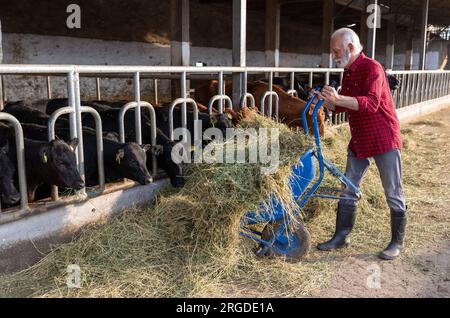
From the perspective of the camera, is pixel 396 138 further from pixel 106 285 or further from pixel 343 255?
pixel 106 285

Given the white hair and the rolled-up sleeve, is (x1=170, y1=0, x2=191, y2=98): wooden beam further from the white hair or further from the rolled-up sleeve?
the rolled-up sleeve

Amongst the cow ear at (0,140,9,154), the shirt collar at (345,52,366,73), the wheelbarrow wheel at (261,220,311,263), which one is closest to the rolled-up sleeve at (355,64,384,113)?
the shirt collar at (345,52,366,73)

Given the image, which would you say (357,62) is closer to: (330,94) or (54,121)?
(330,94)

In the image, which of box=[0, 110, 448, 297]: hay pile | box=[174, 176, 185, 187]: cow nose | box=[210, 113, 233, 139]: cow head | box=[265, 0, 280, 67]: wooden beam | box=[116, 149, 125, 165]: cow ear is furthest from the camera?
box=[265, 0, 280, 67]: wooden beam

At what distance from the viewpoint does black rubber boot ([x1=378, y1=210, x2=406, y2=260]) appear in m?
3.79

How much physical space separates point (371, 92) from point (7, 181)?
2914mm

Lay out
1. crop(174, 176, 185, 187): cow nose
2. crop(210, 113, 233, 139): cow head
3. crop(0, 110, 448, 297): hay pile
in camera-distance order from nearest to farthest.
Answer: crop(0, 110, 448, 297): hay pile
crop(174, 176, 185, 187): cow nose
crop(210, 113, 233, 139): cow head

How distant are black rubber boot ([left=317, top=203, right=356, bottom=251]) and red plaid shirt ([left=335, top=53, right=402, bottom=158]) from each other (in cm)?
50

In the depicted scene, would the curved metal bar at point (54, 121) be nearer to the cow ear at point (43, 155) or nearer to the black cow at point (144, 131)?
the cow ear at point (43, 155)

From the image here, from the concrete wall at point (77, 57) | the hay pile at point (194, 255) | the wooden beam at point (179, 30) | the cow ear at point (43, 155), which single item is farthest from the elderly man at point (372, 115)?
the concrete wall at point (77, 57)

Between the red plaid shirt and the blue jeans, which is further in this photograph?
the blue jeans

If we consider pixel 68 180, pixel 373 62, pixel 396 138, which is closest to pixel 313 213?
pixel 396 138

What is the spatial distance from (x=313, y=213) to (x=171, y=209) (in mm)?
1557

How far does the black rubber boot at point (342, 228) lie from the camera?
3.99 meters
